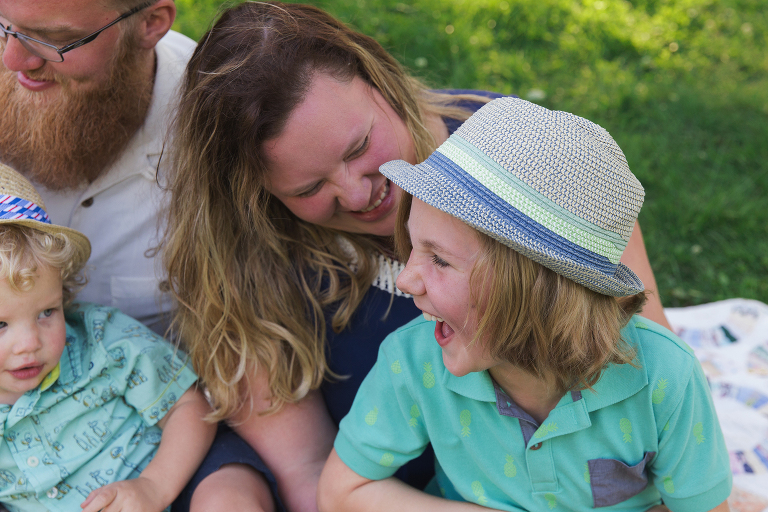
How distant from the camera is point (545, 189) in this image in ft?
4.78

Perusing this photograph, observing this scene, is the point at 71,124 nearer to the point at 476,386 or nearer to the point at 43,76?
the point at 43,76

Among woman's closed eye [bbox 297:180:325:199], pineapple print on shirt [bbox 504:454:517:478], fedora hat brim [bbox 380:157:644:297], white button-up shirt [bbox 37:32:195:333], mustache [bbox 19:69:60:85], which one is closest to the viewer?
fedora hat brim [bbox 380:157:644:297]

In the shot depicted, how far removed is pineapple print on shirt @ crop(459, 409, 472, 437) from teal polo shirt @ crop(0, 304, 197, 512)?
1.05m

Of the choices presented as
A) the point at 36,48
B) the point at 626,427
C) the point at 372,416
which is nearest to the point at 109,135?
the point at 36,48

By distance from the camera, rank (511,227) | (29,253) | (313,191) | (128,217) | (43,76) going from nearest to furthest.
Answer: (511,227)
(29,253)
(313,191)
(43,76)
(128,217)

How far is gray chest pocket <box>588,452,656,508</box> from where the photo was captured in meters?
1.83

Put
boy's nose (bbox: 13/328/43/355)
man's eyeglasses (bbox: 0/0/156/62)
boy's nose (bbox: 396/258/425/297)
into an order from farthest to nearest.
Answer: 1. man's eyeglasses (bbox: 0/0/156/62)
2. boy's nose (bbox: 13/328/43/355)
3. boy's nose (bbox: 396/258/425/297)

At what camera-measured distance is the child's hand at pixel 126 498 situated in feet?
6.86

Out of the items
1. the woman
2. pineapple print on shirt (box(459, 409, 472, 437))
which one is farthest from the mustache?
pineapple print on shirt (box(459, 409, 472, 437))

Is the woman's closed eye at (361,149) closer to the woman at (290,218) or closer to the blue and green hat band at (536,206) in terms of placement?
the woman at (290,218)

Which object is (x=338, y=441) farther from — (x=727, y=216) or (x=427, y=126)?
(x=727, y=216)

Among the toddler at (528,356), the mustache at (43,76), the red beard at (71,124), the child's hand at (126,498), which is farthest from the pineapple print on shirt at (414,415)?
the mustache at (43,76)

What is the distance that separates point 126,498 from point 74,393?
395 millimetres

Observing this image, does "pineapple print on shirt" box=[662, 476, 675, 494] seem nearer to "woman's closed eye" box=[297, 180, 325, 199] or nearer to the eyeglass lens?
"woman's closed eye" box=[297, 180, 325, 199]
